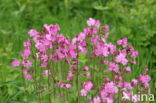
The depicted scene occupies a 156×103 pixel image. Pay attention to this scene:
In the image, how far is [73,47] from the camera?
2287 millimetres

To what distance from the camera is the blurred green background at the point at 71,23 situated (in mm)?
3399

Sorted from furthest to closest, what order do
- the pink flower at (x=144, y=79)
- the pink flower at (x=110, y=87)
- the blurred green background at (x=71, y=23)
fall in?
the blurred green background at (x=71, y=23)
the pink flower at (x=144, y=79)
the pink flower at (x=110, y=87)

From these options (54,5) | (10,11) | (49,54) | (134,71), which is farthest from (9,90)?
(54,5)

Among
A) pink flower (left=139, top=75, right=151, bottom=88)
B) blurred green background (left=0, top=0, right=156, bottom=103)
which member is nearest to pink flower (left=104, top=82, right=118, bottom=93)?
pink flower (left=139, top=75, right=151, bottom=88)

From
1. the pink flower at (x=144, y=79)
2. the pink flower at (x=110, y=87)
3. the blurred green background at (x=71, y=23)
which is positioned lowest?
the pink flower at (x=110, y=87)

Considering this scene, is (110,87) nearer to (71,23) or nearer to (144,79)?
(144,79)

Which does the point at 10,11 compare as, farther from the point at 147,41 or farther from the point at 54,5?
the point at 147,41

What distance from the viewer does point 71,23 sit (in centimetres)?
447

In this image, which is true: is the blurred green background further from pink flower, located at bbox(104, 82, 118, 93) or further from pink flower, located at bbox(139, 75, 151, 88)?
pink flower, located at bbox(104, 82, 118, 93)

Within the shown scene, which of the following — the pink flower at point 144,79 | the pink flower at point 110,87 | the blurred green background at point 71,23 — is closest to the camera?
the pink flower at point 110,87

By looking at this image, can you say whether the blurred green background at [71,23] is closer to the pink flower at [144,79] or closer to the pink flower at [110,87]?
the pink flower at [144,79]

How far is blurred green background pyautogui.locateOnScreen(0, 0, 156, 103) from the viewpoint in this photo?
11.2 feet

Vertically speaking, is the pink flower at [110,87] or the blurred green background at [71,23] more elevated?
the blurred green background at [71,23]

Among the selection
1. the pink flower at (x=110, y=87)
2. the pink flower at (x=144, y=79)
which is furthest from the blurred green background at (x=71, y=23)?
the pink flower at (x=110, y=87)
